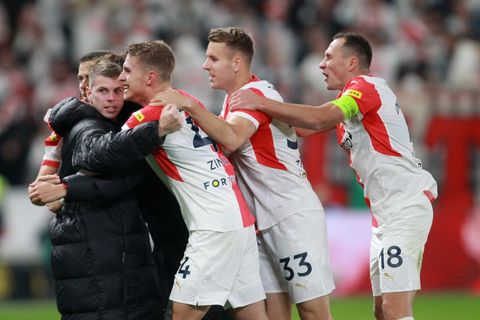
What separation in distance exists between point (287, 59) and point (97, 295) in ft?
32.5

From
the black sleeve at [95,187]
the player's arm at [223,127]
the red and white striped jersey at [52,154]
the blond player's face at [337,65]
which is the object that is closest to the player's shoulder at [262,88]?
the player's arm at [223,127]

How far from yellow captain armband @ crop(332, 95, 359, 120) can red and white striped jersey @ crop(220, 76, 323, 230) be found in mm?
410

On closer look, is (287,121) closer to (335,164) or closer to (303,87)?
(335,164)

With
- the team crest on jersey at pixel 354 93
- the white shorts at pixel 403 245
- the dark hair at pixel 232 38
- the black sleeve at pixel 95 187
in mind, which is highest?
the dark hair at pixel 232 38

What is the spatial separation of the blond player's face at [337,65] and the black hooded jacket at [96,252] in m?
1.74

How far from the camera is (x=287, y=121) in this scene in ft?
22.6

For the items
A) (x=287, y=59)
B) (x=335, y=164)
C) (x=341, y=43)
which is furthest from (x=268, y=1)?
(x=341, y=43)

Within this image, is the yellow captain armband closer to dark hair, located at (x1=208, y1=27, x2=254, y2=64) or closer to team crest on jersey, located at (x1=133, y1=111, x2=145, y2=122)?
dark hair, located at (x1=208, y1=27, x2=254, y2=64)

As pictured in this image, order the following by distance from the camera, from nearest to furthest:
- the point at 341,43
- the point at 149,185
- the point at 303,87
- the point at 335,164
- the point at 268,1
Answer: the point at 149,185 → the point at 341,43 → the point at 335,164 → the point at 303,87 → the point at 268,1

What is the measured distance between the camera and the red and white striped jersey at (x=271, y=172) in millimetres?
7098

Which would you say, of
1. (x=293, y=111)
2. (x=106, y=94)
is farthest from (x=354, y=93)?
(x=106, y=94)

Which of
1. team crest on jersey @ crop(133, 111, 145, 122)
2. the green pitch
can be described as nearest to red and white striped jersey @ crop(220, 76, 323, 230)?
team crest on jersey @ crop(133, 111, 145, 122)

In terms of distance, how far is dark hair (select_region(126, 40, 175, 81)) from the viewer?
6.68 m

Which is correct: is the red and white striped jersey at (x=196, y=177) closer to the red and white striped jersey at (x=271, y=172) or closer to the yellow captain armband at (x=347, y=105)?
the red and white striped jersey at (x=271, y=172)
